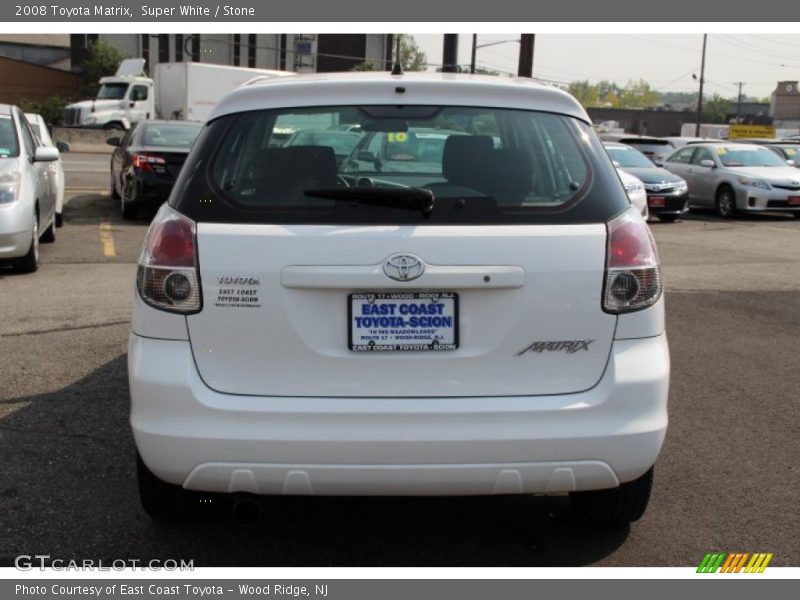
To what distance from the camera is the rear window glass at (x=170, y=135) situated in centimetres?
1554

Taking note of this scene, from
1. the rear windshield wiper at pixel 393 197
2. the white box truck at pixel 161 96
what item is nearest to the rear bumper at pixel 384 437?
the rear windshield wiper at pixel 393 197

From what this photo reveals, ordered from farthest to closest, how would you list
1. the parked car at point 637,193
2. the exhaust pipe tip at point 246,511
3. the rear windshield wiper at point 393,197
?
the parked car at point 637,193 → the exhaust pipe tip at point 246,511 → the rear windshield wiper at point 393,197

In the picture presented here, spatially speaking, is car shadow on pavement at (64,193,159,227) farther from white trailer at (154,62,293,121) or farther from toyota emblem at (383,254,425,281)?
white trailer at (154,62,293,121)

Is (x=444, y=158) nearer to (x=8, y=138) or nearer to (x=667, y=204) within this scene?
(x=8, y=138)

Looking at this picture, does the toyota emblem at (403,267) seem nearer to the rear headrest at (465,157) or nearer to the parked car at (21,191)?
the rear headrest at (465,157)

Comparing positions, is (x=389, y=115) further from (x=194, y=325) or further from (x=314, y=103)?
(x=194, y=325)

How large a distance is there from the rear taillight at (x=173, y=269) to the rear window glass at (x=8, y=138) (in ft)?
24.7

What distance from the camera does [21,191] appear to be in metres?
9.69

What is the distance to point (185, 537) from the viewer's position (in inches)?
154

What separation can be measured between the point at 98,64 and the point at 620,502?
58209 millimetres

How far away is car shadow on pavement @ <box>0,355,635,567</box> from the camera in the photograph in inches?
148

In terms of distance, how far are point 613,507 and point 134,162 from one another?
12.2m

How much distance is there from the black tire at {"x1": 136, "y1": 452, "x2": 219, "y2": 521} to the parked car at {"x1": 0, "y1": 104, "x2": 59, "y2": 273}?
623 cm

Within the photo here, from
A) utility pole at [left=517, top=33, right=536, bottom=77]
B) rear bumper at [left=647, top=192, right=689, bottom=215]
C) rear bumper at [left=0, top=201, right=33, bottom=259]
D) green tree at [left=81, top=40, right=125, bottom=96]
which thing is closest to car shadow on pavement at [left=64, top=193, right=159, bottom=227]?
rear bumper at [left=0, top=201, right=33, bottom=259]
